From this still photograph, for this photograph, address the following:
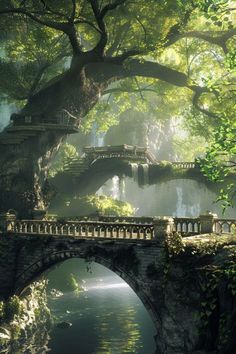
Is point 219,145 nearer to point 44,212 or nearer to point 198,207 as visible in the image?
point 44,212

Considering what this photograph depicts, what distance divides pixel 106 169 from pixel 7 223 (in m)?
20.6

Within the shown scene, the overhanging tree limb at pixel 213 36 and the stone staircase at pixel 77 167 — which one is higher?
the overhanging tree limb at pixel 213 36

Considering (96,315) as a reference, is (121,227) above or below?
above

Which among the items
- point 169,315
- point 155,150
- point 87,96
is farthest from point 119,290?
point 155,150

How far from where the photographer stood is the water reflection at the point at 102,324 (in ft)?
87.7

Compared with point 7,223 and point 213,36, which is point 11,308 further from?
point 213,36

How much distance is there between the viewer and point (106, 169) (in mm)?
47875

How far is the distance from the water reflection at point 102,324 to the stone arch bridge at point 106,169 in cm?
1080

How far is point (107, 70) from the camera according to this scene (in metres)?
37.8

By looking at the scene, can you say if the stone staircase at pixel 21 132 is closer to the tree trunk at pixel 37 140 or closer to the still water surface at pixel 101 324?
the tree trunk at pixel 37 140

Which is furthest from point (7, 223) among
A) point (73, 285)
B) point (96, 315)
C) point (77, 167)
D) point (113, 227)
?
point (77, 167)

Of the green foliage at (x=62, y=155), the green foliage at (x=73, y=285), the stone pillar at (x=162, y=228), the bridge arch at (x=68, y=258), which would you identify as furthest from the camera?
the green foliage at (x=62, y=155)

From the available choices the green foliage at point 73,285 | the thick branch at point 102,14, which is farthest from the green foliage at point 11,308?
the thick branch at point 102,14

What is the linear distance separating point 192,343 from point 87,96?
23.3 m
